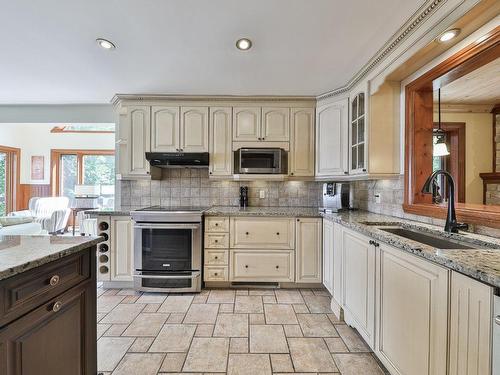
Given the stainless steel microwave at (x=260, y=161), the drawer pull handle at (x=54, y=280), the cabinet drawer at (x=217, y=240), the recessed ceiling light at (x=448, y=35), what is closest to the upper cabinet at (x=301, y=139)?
the stainless steel microwave at (x=260, y=161)

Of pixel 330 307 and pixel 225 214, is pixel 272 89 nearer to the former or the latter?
pixel 225 214

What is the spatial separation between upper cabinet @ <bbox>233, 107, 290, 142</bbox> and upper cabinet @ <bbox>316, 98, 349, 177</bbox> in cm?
41

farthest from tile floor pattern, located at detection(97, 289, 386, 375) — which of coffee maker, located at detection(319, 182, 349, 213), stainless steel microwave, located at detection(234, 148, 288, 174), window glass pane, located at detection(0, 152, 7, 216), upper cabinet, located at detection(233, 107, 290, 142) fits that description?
window glass pane, located at detection(0, 152, 7, 216)

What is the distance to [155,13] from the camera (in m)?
1.72

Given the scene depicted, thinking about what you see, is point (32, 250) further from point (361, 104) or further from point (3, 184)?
point (3, 184)

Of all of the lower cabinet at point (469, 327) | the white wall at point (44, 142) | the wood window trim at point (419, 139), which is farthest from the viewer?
the white wall at point (44, 142)

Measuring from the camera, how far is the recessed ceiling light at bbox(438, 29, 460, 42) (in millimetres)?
1536

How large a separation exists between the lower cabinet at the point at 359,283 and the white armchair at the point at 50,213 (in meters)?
5.94

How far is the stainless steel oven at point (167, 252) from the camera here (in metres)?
2.82

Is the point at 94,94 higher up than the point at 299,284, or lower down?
higher up

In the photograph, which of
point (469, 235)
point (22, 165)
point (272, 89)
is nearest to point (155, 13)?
point (272, 89)

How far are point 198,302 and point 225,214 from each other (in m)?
0.95

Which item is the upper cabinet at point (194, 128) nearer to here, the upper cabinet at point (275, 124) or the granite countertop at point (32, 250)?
the upper cabinet at point (275, 124)

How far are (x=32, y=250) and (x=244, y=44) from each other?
1918 mm
